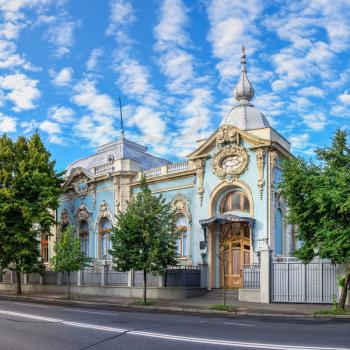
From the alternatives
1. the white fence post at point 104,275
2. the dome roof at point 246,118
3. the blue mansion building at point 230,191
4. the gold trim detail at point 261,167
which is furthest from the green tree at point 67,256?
the dome roof at point 246,118

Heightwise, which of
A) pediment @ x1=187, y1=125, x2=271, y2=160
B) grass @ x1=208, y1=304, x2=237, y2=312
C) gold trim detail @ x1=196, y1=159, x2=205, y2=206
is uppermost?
pediment @ x1=187, y1=125, x2=271, y2=160

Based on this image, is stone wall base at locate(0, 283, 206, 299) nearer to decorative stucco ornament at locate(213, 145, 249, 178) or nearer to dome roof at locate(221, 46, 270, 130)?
decorative stucco ornament at locate(213, 145, 249, 178)

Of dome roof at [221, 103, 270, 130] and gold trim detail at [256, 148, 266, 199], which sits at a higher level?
dome roof at [221, 103, 270, 130]

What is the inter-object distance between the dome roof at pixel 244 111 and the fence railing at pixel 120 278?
851cm

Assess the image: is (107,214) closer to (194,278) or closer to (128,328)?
(194,278)

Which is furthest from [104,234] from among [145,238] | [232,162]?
[145,238]

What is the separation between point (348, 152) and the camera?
1939 cm

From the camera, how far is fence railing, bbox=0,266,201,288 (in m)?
27.3

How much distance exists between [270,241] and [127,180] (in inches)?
436

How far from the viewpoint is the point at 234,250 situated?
28.4m

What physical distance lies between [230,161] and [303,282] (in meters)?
8.16

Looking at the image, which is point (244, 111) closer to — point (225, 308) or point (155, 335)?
point (225, 308)

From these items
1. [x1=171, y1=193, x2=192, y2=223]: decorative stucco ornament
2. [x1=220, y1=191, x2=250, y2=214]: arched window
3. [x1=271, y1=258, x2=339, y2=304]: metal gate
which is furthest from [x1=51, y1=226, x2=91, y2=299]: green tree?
[x1=271, y1=258, x2=339, y2=304]: metal gate

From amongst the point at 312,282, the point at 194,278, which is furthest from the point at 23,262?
the point at 312,282
